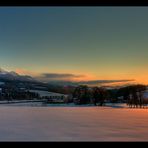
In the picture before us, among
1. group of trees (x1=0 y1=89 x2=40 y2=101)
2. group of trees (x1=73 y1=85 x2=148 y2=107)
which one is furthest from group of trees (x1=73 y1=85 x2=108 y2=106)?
group of trees (x1=0 y1=89 x2=40 y2=101)

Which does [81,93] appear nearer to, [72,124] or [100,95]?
[100,95]

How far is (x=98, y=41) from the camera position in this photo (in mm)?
2816

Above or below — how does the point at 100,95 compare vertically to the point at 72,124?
above

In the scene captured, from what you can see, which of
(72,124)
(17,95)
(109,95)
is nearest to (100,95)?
(109,95)

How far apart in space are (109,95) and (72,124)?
0.40 metres

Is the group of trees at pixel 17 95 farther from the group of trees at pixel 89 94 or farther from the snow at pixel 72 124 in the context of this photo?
the group of trees at pixel 89 94

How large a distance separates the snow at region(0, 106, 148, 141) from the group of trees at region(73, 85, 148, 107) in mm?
62

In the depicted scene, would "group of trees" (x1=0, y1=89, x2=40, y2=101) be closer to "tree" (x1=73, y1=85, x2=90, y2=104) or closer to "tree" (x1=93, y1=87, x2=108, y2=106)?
"tree" (x1=73, y1=85, x2=90, y2=104)

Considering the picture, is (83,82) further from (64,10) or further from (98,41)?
(64,10)

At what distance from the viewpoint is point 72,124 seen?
2.65m

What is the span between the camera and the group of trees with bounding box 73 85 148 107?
2.79m

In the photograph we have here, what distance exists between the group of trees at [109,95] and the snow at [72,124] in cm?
6

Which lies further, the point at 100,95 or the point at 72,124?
the point at 100,95
